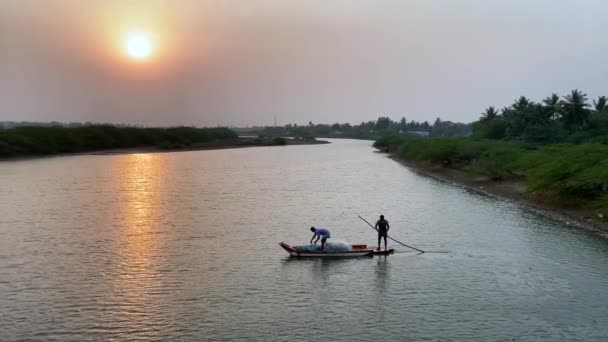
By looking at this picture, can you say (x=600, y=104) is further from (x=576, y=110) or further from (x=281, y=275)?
(x=281, y=275)

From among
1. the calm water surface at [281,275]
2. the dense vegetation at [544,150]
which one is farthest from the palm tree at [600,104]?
the calm water surface at [281,275]

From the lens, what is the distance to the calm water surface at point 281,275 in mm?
16469

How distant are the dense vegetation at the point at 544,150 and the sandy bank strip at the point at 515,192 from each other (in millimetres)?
719

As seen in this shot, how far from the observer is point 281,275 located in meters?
21.9

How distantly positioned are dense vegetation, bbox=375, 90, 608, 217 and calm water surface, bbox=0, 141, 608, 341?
116 inches

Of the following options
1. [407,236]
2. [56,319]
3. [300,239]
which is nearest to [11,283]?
[56,319]

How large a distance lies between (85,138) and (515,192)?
92940mm

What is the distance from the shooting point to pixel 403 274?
22.3 metres

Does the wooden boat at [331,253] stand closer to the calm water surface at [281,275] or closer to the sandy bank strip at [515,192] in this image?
the calm water surface at [281,275]

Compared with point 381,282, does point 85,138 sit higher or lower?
higher

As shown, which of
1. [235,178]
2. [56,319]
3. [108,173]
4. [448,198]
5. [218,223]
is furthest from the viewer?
[108,173]

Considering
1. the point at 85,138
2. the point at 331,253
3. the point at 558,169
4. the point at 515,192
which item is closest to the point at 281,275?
the point at 331,253

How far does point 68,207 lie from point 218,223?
488 inches

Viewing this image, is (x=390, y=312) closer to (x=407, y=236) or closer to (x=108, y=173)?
(x=407, y=236)
